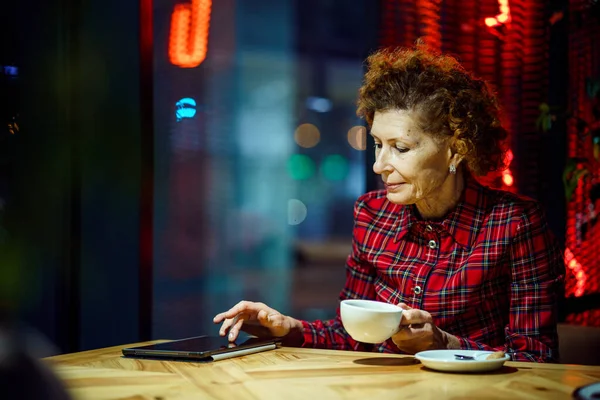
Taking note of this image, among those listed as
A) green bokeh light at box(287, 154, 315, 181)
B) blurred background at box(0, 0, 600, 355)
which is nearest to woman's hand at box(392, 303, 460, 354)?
blurred background at box(0, 0, 600, 355)

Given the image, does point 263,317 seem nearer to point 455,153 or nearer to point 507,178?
point 455,153

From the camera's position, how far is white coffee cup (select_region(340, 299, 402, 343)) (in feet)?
5.15

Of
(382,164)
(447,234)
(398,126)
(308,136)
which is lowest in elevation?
(447,234)

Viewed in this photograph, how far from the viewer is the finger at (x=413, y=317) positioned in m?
1.70

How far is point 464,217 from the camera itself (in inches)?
85.6

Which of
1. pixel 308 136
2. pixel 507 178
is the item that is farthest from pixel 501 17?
pixel 308 136

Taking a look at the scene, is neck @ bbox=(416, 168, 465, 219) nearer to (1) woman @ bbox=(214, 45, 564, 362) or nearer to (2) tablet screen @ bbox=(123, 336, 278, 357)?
(1) woman @ bbox=(214, 45, 564, 362)

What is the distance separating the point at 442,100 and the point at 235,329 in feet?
2.95

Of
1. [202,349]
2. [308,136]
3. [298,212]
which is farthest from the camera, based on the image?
[308,136]

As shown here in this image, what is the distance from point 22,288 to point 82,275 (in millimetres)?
234

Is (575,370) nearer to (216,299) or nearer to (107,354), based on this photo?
(107,354)

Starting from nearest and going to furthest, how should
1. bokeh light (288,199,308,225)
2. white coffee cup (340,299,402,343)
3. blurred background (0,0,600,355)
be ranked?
white coffee cup (340,299,402,343), blurred background (0,0,600,355), bokeh light (288,199,308,225)

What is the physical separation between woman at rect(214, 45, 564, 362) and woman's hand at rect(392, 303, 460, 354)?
0.09 m

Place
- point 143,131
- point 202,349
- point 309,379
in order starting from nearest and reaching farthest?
point 309,379
point 202,349
point 143,131
